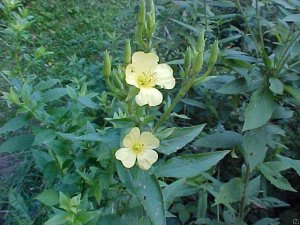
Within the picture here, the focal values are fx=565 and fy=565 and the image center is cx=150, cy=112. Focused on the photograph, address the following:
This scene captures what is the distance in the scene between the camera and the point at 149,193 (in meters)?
1.46

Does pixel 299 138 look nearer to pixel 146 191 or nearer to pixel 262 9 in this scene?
Answer: pixel 262 9

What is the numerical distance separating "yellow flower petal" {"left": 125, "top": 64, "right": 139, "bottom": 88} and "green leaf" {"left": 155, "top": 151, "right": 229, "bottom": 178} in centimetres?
28

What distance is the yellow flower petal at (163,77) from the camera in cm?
141

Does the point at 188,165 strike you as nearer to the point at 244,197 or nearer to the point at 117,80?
the point at 117,80

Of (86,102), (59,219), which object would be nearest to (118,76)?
(59,219)

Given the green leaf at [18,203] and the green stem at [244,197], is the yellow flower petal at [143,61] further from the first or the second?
the green leaf at [18,203]

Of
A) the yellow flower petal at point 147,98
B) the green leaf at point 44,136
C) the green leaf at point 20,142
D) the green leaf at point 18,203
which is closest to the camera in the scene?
the yellow flower petal at point 147,98

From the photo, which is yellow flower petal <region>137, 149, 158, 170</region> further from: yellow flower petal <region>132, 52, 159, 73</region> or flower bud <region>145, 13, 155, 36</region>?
flower bud <region>145, 13, 155, 36</region>

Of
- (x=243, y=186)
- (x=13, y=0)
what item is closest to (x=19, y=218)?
(x=243, y=186)

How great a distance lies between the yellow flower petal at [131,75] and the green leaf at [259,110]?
1.90 feet

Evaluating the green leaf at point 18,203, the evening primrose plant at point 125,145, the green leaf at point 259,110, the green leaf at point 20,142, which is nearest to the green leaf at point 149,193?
the evening primrose plant at point 125,145

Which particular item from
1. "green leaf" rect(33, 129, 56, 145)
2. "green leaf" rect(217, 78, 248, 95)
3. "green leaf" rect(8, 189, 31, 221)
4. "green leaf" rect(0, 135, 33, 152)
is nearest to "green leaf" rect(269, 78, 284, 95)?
"green leaf" rect(217, 78, 248, 95)

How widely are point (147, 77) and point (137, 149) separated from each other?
0.58 feet

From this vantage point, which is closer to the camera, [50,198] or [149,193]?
[149,193]
